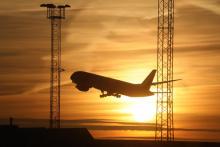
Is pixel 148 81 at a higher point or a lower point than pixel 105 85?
higher

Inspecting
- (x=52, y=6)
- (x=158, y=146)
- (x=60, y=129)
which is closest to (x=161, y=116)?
(x=158, y=146)

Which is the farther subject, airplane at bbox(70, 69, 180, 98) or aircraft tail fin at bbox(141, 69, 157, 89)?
aircraft tail fin at bbox(141, 69, 157, 89)

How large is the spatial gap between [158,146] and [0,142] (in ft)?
113

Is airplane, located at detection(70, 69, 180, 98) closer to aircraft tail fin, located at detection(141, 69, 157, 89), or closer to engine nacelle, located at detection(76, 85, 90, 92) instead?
engine nacelle, located at detection(76, 85, 90, 92)

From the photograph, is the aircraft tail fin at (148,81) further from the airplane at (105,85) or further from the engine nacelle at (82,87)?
the engine nacelle at (82,87)

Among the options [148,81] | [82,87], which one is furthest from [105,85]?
[148,81]

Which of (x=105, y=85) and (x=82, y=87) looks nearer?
(x=82, y=87)

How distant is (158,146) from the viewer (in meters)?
136

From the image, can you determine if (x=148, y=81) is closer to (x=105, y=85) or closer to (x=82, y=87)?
(x=105, y=85)

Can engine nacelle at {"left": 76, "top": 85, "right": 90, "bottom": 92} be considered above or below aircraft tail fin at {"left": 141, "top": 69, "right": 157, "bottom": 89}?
below

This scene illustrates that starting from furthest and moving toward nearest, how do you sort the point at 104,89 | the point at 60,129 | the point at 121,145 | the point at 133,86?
the point at 133,86 → the point at 104,89 → the point at 121,145 → the point at 60,129

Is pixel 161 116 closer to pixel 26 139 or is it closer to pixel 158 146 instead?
pixel 158 146

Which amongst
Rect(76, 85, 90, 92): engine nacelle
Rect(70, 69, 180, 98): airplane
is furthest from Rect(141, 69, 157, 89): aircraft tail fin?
Rect(76, 85, 90, 92): engine nacelle

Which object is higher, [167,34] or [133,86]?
[167,34]
